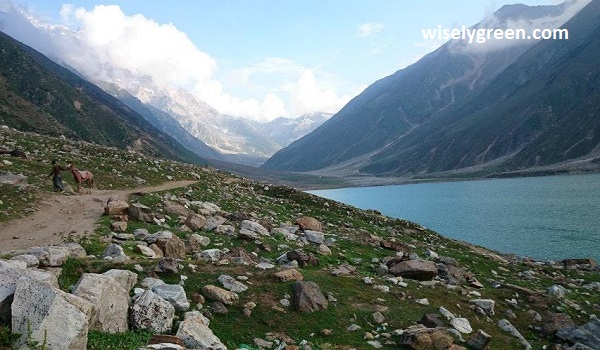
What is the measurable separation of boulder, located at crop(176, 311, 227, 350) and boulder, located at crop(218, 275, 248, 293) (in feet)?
9.26

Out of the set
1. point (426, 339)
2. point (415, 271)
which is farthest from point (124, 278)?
point (415, 271)

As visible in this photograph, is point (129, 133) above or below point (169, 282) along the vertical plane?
below

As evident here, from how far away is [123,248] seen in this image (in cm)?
1864

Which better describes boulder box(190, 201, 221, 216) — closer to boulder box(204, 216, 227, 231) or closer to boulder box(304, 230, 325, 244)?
boulder box(204, 216, 227, 231)

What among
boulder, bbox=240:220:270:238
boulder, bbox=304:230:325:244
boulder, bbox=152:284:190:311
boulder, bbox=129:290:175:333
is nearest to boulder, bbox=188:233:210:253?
boulder, bbox=240:220:270:238

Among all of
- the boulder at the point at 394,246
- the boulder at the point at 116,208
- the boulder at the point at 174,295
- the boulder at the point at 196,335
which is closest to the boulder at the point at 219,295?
the boulder at the point at 174,295

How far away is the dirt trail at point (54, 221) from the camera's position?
64.8 ft

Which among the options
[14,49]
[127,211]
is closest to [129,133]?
[14,49]

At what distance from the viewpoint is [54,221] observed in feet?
76.2

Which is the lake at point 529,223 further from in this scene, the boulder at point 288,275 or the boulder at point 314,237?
the boulder at point 288,275

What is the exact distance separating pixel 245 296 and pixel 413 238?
3045 centimetres

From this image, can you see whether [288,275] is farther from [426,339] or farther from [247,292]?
[426,339]

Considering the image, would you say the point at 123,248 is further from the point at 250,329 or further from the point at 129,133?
the point at 129,133

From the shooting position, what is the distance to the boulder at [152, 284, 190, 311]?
42.3ft
